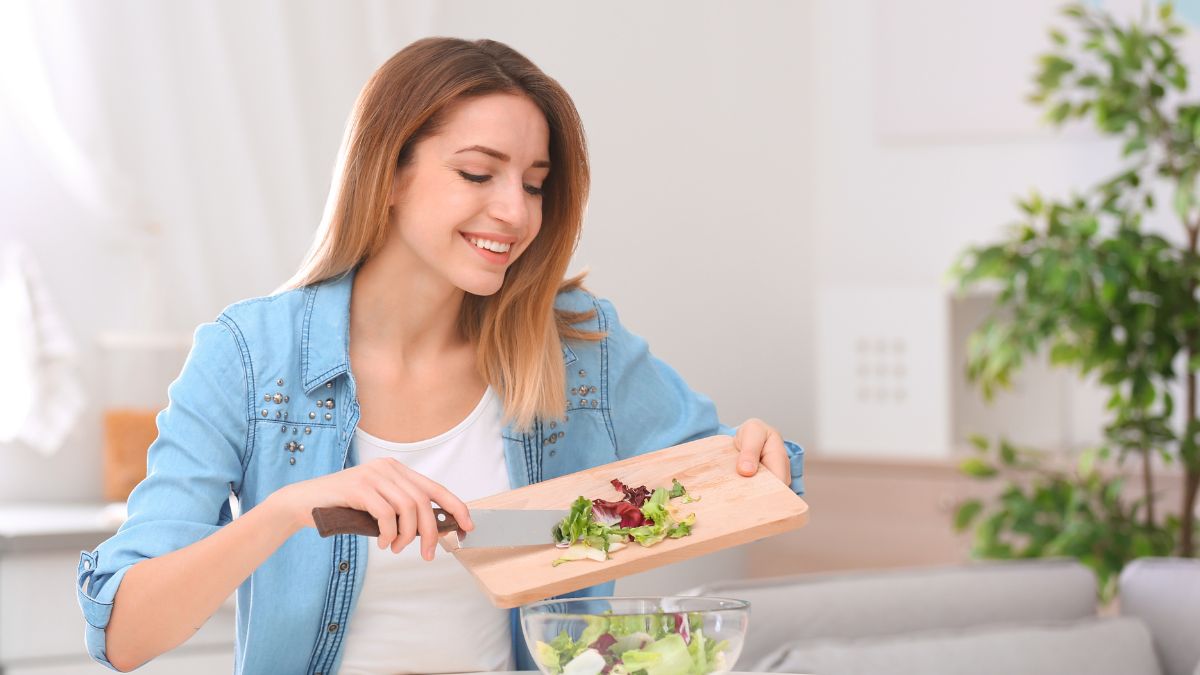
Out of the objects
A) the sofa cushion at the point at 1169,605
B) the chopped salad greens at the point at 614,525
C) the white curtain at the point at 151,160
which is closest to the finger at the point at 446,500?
the chopped salad greens at the point at 614,525

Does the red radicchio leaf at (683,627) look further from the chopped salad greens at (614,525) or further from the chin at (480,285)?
the chin at (480,285)

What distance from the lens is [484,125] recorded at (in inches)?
59.1

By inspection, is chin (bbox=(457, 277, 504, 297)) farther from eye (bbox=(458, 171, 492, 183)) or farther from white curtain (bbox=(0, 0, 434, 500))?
white curtain (bbox=(0, 0, 434, 500))

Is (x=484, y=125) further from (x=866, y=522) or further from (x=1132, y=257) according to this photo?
(x=866, y=522)

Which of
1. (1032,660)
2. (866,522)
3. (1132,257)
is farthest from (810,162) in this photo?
(1032,660)

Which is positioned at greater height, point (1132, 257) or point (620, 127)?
point (620, 127)

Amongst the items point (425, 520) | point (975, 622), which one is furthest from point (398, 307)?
point (975, 622)

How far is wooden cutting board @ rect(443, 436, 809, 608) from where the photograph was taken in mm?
1299

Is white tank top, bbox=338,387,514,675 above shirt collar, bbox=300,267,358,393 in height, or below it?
below

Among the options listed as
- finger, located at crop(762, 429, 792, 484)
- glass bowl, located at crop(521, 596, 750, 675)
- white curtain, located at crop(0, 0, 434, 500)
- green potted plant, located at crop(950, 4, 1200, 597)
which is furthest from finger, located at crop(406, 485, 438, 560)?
white curtain, located at crop(0, 0, 434, 500)

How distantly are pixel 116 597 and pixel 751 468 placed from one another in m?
0.68

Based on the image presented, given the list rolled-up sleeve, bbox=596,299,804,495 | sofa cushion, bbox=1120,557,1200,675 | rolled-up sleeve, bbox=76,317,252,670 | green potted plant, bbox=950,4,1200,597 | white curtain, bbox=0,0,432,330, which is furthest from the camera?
white curtain, bbox=0,0,432,330

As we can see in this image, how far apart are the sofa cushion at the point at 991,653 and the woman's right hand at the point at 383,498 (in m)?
0.67

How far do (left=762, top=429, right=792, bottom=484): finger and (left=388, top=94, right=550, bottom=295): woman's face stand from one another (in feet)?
1.20
